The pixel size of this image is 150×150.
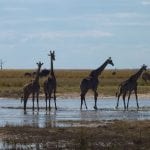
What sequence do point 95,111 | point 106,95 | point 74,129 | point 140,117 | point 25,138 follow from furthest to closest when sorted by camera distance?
1. point 106,95
2. point 95,111
3. point 140,117
4. point 74,129
5. point 25,138

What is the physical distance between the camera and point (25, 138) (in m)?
20.4

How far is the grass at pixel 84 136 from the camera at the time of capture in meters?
18.9

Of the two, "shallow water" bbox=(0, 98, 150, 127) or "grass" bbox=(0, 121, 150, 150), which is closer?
"grass" bbox=(0, 121, 150, 150)

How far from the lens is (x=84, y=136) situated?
811 inches

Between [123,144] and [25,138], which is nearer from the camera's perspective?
[123,144]

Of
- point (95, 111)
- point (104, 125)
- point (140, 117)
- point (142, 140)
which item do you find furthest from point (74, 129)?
point (95, 111)

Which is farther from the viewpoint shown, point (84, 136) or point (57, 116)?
point (57, 116)

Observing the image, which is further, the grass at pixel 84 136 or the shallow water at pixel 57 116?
the shallow water at pixel 57 116

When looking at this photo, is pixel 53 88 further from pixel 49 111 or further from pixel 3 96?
pixel 3 96

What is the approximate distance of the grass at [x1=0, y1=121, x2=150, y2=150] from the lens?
742 inches

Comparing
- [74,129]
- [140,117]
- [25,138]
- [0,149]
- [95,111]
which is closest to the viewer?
[0,149]

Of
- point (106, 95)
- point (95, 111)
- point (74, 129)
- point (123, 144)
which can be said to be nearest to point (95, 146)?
point (123, 144)

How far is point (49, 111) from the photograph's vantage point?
108 feet

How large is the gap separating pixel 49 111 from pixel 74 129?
34.0ft
